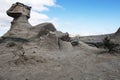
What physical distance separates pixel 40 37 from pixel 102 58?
17.9 feet

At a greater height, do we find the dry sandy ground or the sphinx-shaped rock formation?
the sphinx-shaped rock formation

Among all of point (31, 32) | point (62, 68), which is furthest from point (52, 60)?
point (31, 32)

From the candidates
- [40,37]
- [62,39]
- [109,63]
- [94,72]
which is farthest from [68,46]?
[94,72]

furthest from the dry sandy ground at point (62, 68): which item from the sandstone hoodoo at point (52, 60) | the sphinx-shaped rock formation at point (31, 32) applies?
the sphinx-shaped rock formation at point (31, 32)

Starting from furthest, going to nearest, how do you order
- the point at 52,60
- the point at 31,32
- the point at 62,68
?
the point at 31,32 < the point at 52,60 < the point at 62,68

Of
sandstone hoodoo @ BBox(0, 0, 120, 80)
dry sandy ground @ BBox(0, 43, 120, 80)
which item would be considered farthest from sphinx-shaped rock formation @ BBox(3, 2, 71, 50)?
dry sandy ground @ BBox(0, 43, 120, 80)

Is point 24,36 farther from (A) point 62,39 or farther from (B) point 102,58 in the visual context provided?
(B) point 102,58

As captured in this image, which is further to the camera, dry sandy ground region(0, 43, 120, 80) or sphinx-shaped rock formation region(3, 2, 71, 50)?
sphinx-shaped rock formation region(3, 2, 71, 50)

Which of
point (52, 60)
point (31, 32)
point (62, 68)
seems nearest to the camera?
point (62, 68)

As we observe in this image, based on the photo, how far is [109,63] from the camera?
8.75 meters

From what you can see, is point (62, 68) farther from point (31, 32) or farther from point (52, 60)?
point (31, 32)

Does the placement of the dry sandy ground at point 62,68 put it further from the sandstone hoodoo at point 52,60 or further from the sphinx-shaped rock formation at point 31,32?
the sphinx-shaped rock formation at point 31,32

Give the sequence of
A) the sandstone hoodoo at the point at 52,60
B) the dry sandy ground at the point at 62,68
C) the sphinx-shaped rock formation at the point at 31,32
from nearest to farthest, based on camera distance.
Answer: the dry sandy ground at the point at 62,68 < the sandstone hoodoo at the point at 52,60 < the sphinx-shaped rock formation at the point at 31,32

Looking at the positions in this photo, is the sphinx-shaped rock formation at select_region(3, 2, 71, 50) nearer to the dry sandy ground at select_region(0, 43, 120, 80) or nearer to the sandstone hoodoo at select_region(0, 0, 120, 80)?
the sandstone hoodoo at select_region(0, 0, 120, 80)
